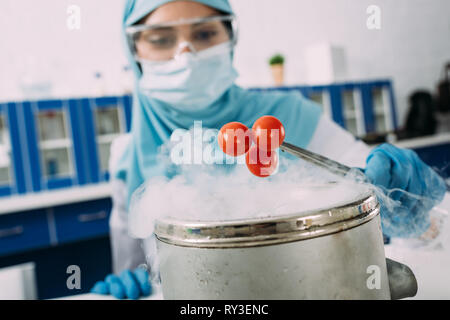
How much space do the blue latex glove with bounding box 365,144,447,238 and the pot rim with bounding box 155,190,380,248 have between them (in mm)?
112

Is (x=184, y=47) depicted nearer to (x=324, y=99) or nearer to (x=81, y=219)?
(x=81, y=219)

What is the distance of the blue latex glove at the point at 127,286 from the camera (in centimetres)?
51

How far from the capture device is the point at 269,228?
0.22m

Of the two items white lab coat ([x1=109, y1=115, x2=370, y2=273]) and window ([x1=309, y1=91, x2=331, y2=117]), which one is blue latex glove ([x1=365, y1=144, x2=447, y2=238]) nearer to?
white lab coat ([x1=109, y1=115, x2=370, y2=273])

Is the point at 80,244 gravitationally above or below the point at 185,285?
below

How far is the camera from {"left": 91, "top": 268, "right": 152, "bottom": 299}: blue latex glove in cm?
51

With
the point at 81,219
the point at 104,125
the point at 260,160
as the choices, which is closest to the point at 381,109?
the point at 104,125

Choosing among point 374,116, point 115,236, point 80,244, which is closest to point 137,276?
point 115,236

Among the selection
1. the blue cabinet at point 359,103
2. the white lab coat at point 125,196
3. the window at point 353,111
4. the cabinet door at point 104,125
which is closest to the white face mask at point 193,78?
the white lab coat at point 125,196

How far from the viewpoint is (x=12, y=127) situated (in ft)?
5.91

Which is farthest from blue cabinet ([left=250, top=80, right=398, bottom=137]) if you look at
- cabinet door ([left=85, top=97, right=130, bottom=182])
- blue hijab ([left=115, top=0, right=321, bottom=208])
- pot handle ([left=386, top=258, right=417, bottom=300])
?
pot handle ([left=386, top=258, right=417, bottom=300])

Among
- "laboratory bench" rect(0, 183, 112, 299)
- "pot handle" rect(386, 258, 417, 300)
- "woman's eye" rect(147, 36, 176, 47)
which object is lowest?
"laboratory bench" rect(0, 183, 112, 299)
